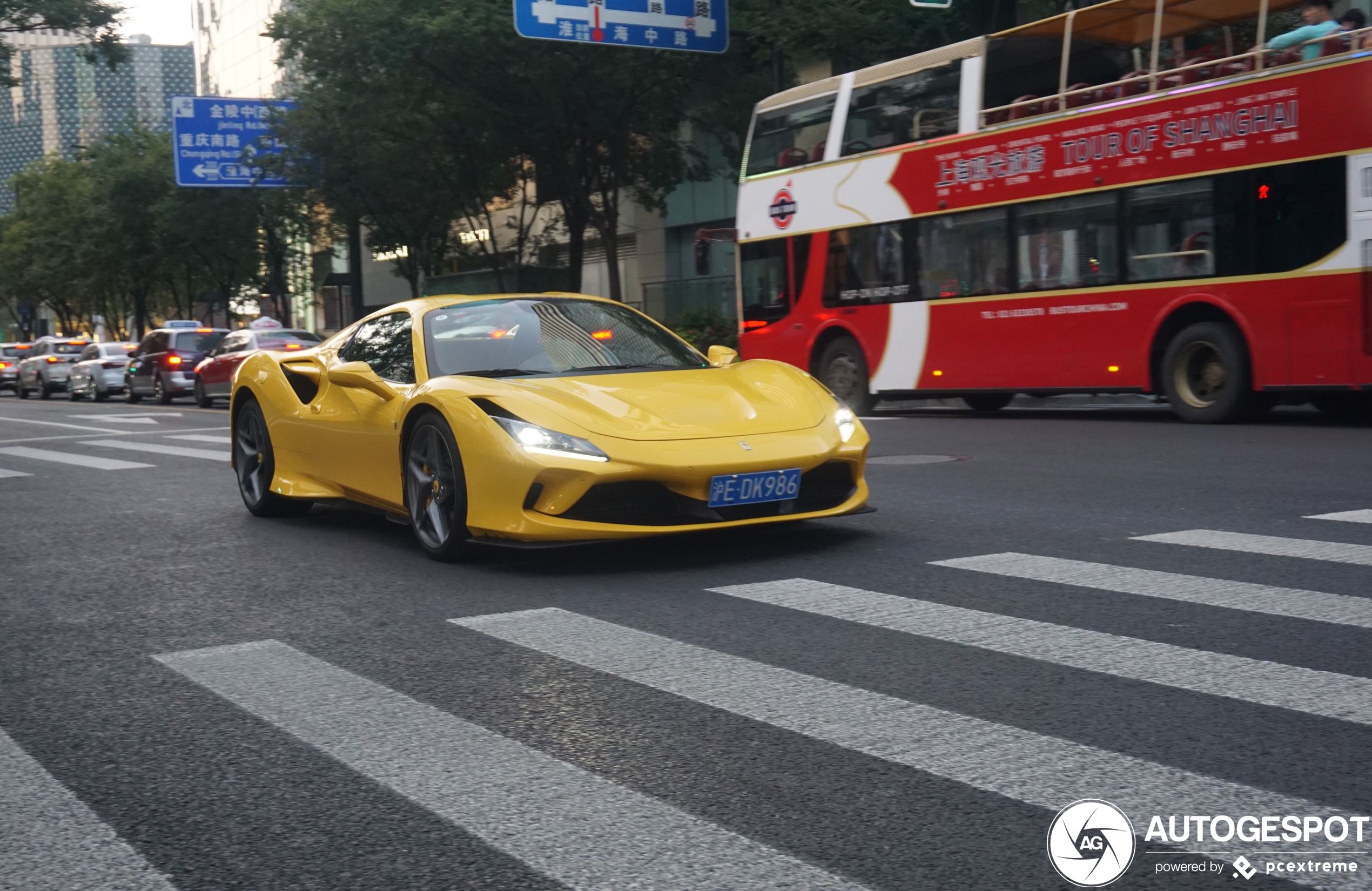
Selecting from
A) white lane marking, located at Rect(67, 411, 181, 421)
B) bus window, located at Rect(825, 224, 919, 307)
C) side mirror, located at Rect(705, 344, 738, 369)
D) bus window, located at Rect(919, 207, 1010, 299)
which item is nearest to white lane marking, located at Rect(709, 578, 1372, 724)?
side mirror, located at Rect(705, 344, 738, 369)

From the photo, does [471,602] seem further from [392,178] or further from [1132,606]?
[392,178]

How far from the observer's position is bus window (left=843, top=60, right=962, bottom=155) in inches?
634

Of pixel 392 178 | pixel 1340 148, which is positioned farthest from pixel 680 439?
pixel 392 178

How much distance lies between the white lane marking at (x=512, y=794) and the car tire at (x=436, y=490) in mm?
1959

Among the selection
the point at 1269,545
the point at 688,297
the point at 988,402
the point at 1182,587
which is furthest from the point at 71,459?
the point at 688,297

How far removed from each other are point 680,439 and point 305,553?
7.23 ft

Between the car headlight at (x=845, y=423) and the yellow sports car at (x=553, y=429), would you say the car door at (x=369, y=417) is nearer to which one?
the yellow sports car at (x=553, y=429)

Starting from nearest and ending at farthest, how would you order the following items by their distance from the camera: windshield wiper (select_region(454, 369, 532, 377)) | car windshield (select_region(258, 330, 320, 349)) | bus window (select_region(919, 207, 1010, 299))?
windshield wiper (select_region(454, 369, 532, 377)) → bus window (select_region(919, 207, 1010, 299)) → car windshield (select_region(258, 330, 320, 349))

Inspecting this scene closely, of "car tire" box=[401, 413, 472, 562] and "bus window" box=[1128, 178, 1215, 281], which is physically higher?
"bus window" box=[1128, 178, 1215, 281]

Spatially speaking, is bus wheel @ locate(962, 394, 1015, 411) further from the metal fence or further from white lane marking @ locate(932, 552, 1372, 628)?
the metal fence

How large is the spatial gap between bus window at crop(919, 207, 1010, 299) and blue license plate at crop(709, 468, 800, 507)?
957 centimetres

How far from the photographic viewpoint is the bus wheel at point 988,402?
18.1 metres

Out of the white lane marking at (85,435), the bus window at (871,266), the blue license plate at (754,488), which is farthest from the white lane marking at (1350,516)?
the white lane marking at (85,435)

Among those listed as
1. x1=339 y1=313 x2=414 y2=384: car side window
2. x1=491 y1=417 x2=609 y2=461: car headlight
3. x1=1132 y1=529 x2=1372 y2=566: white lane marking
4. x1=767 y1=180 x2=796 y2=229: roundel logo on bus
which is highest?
x1=767 y1=180 x2=796 y2=229: roundel logo on bus
